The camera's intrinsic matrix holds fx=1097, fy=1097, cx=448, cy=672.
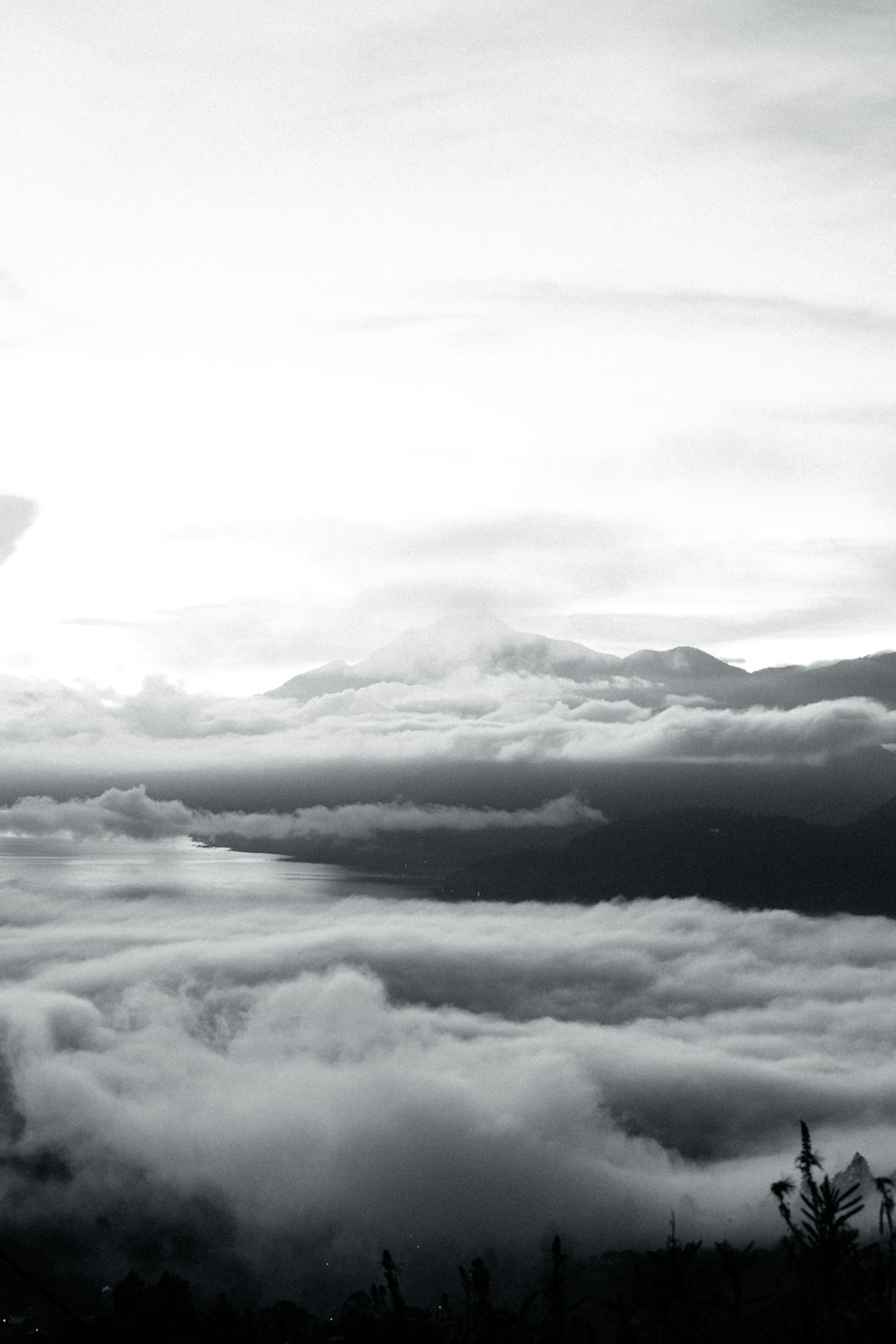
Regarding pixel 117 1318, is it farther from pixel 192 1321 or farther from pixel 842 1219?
pixel 842 1219

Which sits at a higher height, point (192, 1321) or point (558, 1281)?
point (558, 1281)

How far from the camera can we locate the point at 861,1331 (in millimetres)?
29500

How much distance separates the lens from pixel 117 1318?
185 meters

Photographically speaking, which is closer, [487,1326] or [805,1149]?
[805,1149]

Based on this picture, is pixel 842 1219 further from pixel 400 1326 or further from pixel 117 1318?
pixel 117 1318

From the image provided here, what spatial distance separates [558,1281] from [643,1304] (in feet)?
30.7

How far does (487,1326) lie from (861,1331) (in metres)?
19.6

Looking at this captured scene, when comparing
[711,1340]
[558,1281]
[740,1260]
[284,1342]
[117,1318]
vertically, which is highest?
[740,1260]

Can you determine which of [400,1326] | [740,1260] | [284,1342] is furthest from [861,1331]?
[284,1342]

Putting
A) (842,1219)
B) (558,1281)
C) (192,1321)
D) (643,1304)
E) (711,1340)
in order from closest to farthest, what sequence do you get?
(842,1219), (643,1304), (558,1281), (711,1340), (192,1321)

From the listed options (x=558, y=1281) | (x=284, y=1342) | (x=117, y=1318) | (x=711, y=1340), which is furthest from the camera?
(x=117, y=1318)

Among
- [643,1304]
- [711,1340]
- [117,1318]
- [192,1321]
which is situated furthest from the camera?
[117,1318]

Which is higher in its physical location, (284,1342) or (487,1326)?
(487,1326)

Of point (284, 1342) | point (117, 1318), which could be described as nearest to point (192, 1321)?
point (117, 1318)
